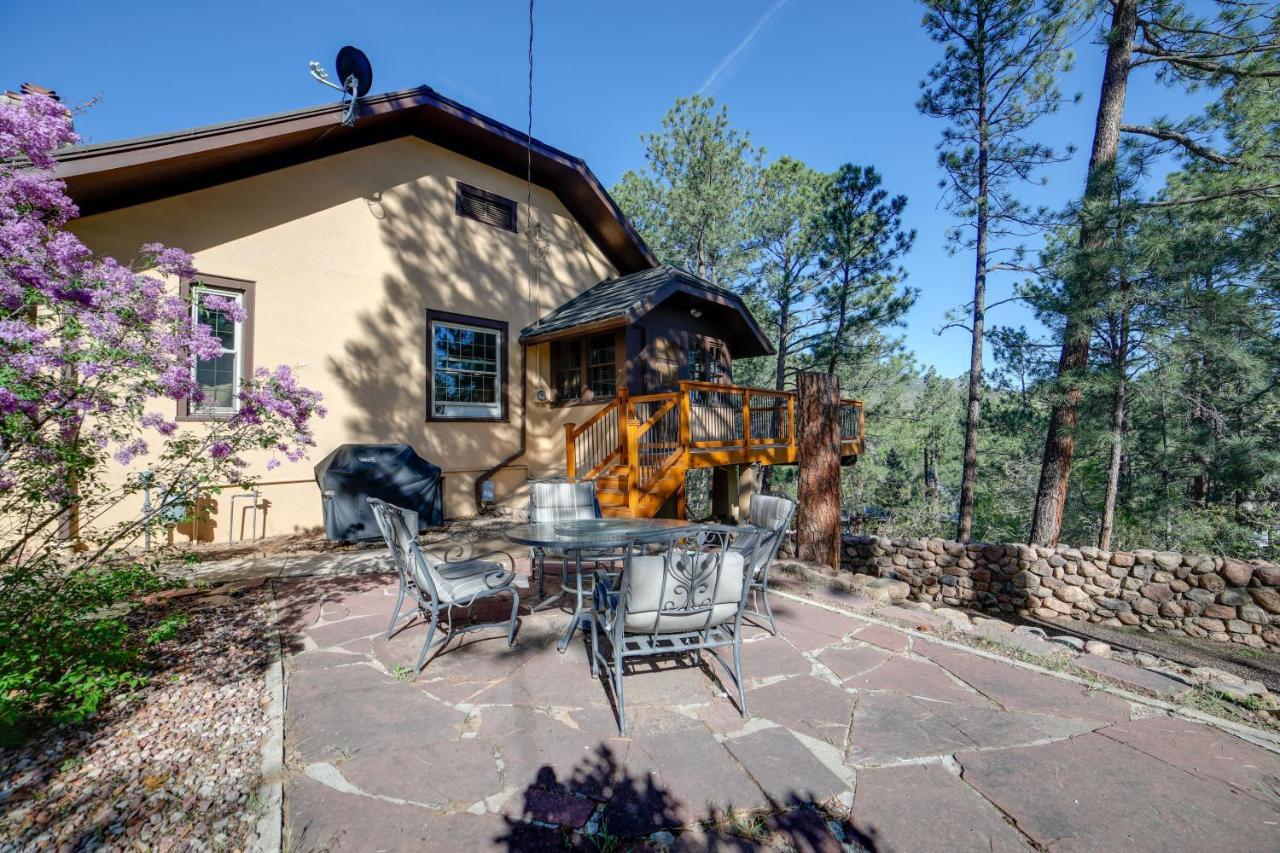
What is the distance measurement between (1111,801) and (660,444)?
239 inches

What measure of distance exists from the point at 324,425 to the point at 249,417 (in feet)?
13.3

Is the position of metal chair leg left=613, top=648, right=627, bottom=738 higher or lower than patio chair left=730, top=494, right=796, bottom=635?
lower

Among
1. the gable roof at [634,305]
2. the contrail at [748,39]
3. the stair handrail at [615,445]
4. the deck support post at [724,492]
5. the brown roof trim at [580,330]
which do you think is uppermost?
the contrail at [748,39]

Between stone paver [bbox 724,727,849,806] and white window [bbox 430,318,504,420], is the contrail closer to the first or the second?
white window [bbox 430,318,504,420]

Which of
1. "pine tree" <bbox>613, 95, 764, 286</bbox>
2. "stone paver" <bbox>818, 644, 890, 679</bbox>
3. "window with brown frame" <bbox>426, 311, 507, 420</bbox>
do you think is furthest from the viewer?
"pine tree" <bbox>613, 95, 764, 286</bbox>

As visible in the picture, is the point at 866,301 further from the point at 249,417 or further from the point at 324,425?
the point at 249,417

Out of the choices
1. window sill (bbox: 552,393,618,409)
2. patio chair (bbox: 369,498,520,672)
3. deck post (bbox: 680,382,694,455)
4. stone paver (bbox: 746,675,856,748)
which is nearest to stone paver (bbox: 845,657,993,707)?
stone paver (bbox: 746,675,856,748)

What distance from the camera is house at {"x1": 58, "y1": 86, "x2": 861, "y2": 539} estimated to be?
6328mm

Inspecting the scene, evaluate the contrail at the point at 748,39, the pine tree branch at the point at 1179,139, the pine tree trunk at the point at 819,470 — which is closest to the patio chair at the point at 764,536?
the pine tree trunk at the point at 819,470

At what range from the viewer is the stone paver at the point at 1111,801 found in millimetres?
1823

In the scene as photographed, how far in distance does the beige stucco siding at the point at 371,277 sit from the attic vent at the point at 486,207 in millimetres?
156

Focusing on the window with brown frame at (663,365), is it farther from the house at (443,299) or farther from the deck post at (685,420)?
the deck post at (685,420)

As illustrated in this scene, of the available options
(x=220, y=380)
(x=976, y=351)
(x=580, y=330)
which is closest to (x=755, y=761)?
(x=580, y=330)

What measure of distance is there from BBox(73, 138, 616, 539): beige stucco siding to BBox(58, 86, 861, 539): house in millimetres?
25
